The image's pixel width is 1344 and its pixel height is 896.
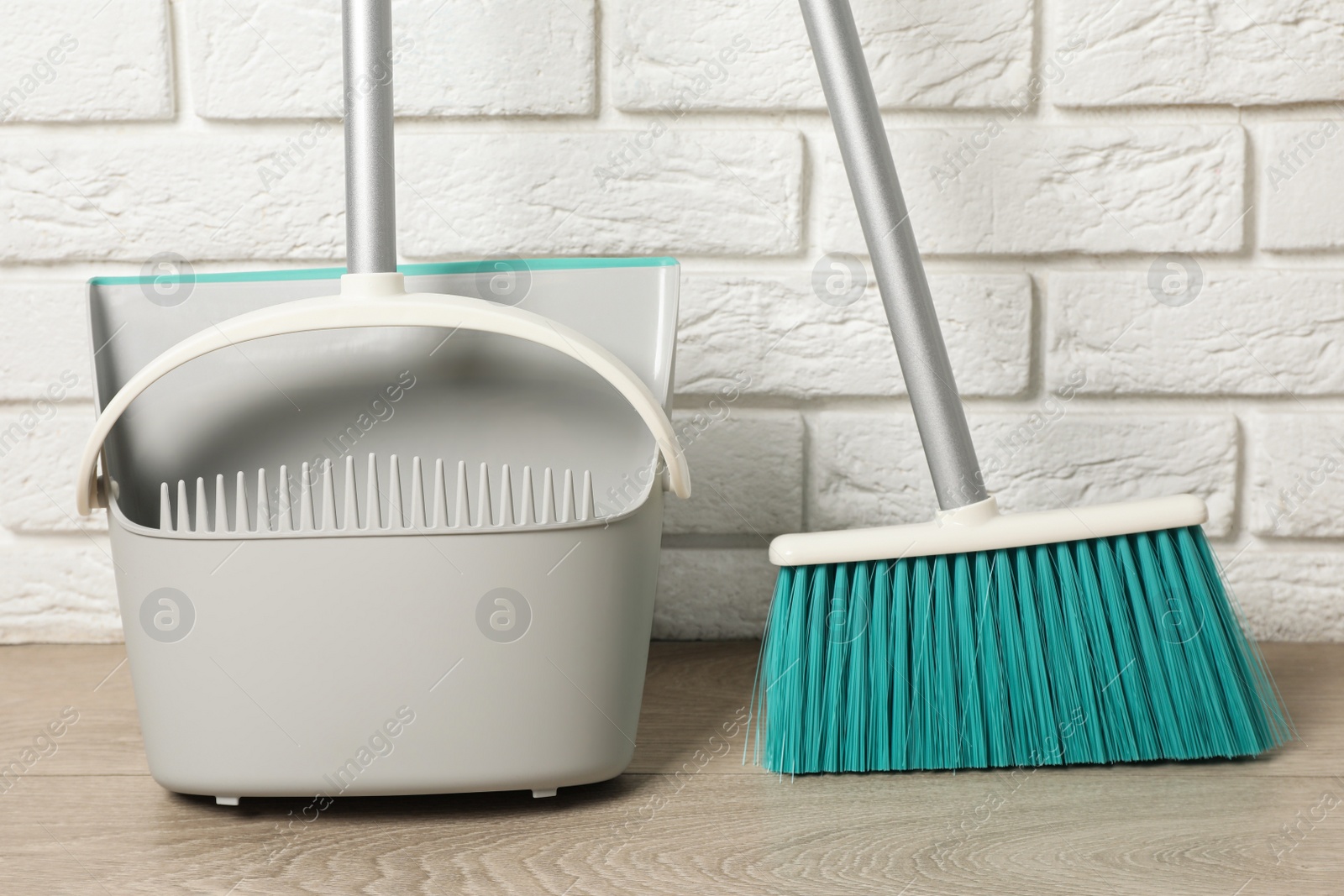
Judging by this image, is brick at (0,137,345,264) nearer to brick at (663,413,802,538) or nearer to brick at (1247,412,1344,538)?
brick at (663,413,802,538)

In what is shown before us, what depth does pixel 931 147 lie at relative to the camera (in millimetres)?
633

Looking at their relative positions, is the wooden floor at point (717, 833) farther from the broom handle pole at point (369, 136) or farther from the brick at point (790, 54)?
the brick at point (790, 54)

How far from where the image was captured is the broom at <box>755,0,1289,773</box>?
1.62 feet

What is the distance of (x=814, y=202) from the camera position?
0.64 metres

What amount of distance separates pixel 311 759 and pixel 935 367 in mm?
351

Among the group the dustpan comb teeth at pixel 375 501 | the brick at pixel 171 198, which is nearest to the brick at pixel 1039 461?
the dustpan comb teeth at pixel 375 501

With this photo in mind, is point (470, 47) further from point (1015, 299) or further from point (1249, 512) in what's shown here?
point (1249, 512)

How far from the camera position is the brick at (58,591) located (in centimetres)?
69

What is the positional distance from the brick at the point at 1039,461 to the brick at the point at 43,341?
1.58 ft

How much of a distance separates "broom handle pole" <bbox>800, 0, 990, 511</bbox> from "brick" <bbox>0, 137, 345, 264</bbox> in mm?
321

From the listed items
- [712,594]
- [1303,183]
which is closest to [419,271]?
[712,594]

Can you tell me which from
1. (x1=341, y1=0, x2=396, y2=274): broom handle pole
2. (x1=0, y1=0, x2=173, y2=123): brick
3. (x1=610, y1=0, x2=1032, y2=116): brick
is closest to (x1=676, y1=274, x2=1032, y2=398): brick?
(x1=610, y1=0, x2=1032, y2=116): brick

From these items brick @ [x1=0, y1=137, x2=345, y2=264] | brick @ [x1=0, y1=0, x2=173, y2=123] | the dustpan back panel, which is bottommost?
the dustpan back panel

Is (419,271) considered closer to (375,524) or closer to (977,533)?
(375,524)
